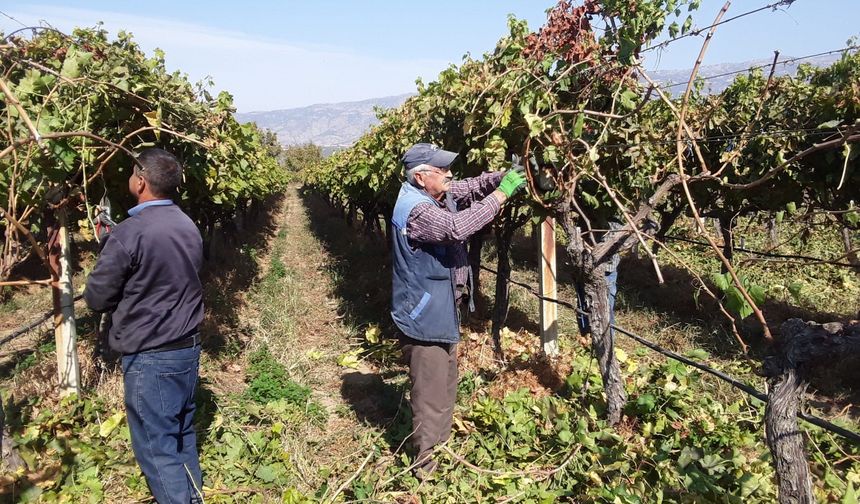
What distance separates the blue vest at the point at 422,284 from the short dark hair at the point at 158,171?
1.17m

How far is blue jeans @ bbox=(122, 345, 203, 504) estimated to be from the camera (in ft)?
8.67

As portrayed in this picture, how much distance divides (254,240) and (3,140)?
42.5 feet

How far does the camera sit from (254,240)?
15.6 m

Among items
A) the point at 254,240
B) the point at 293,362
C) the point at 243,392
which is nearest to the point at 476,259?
the point at 293,362

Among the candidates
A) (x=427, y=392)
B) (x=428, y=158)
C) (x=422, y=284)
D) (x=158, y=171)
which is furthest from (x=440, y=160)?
(x=158, y=171)

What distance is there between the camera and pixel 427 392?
316cm

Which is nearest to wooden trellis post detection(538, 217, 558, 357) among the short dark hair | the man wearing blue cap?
the man wearing blue cap

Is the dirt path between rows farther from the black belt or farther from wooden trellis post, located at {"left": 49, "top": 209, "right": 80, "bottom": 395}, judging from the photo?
wooden trellis post, located at {"left": 49, "top": 209, "right": 80, "bottom": 395}

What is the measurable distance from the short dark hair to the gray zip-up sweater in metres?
0.09

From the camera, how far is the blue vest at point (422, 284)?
10.2 feet

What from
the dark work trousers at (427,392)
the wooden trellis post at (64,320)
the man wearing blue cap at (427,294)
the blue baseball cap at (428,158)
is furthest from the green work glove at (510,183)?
the wooden trellis post at (64,320)

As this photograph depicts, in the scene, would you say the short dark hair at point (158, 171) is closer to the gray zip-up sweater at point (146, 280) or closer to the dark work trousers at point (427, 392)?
the gray zip-up sweater at point (146, 280)

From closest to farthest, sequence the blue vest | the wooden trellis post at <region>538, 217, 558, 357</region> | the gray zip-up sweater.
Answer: the gray zip-up sweater → the blue vest → the wooden trellis post at <region>538, 217, 558, 357</region>

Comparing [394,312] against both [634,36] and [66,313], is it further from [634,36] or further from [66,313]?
[66,313]
